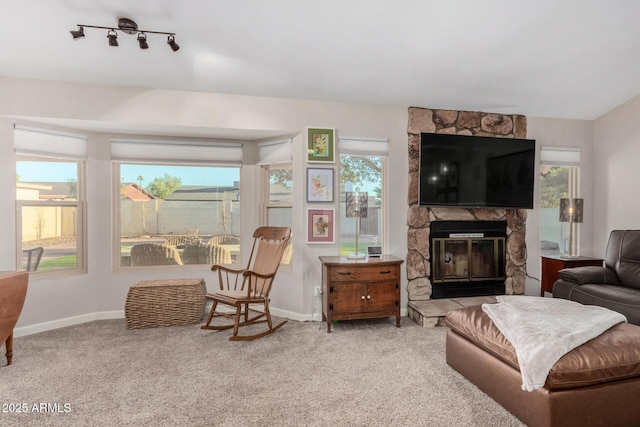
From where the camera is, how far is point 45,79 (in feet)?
10.2

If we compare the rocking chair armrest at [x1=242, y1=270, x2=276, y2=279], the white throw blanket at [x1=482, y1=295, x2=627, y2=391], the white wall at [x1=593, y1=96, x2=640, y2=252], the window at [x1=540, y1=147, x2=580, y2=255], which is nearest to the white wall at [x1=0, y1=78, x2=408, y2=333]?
the rocking chair armrest at [x1=242, y1=270, x2=276, y2=279]

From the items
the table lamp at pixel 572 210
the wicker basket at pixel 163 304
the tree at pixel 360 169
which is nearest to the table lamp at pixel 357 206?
the tree at pixel 360 169

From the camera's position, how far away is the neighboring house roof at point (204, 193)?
4000 mm

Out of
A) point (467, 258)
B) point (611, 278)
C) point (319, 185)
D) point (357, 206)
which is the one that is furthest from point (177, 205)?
point (611, 278)

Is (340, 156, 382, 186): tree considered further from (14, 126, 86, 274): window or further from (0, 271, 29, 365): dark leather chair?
(0, 271, 29, 365): dark leather chair

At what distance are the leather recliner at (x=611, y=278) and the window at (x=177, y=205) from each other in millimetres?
3490

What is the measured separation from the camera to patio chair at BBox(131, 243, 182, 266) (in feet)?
12.8

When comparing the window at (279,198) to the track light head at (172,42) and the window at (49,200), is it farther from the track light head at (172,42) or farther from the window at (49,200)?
the window at (49,200)

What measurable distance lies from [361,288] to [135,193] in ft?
8.99

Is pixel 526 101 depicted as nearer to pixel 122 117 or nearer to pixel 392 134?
pixel 392 134

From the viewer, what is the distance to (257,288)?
11.7 ft

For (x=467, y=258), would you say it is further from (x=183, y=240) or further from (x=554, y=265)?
(x=183, y=240)

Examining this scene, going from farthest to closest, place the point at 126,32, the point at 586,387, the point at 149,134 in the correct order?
1. the point at 149,134
2. the point at 126,32
3. the point at 586,387

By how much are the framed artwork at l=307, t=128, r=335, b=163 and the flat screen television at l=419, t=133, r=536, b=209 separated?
1.01m
